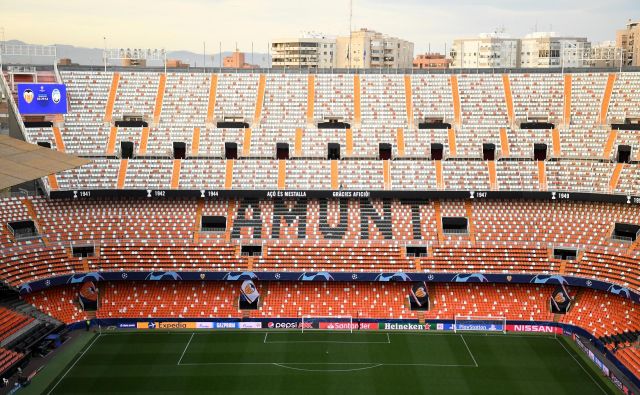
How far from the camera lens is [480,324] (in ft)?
165

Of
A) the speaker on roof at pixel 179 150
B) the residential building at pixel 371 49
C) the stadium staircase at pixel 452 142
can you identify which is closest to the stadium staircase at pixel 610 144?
the stadium staircase at pixel 452 142

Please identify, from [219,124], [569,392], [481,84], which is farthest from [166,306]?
[481,84]

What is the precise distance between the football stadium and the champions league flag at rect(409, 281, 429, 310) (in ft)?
0.33

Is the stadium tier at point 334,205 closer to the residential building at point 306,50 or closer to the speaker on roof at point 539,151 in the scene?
the speaker on roof at point 539,151

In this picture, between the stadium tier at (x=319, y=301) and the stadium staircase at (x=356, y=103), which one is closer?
the stadium tier at (x=319, y=301)

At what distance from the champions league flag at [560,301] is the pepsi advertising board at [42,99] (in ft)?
139

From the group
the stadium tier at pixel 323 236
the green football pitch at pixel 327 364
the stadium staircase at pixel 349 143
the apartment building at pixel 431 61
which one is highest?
the apartment building at pixel 431 61

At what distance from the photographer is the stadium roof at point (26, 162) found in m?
37.2

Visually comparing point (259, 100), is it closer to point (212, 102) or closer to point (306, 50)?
point (212, 102)

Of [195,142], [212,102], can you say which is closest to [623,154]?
[212,102]

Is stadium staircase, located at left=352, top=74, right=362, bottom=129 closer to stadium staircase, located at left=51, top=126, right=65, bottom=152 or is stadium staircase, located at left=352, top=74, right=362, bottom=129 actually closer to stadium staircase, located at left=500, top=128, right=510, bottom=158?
stadium staircase, located at left=500, top=128, right=510, bottom=158

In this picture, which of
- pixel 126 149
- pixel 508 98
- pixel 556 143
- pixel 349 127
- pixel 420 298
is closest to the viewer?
pixel 420 298

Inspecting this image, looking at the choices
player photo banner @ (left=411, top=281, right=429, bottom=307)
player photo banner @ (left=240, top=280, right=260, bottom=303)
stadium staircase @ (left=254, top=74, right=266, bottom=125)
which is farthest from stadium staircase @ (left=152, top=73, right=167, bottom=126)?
player photo banner @ (left=411, top=281, right=429, bottom=307)

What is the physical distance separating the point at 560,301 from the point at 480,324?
6.03m
